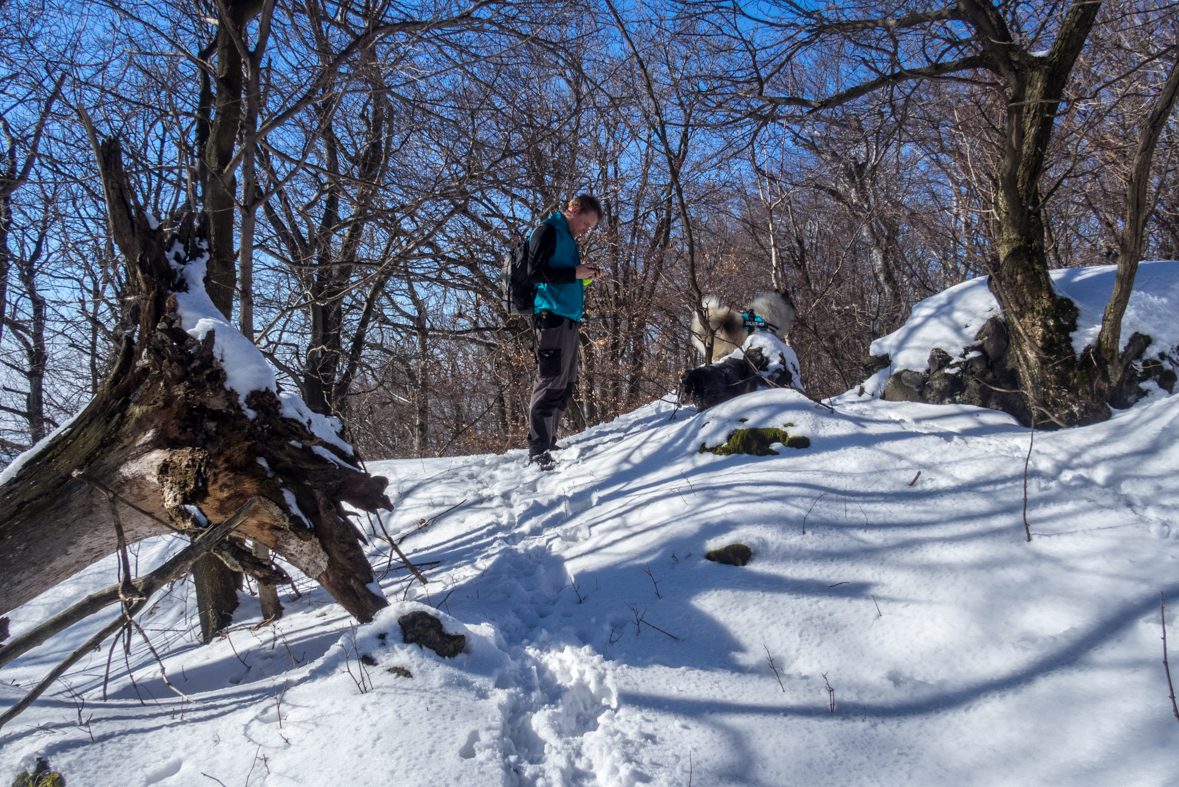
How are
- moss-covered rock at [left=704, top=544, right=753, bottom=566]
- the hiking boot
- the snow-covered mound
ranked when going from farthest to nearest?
the hiking boot → the snow-covered mound → moss-covered rock at [left=704, top=544, right=753, bottom=566]

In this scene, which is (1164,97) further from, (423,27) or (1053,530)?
(423,27)

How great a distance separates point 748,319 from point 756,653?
5504 millimetres

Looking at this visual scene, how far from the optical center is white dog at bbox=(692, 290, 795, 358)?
690 cm

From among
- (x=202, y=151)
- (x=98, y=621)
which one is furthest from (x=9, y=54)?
(x=98, y=621)

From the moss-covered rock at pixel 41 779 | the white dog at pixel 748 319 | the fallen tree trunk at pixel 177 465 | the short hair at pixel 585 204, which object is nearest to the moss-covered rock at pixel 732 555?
the fallen tree trunk at pixel 177 465

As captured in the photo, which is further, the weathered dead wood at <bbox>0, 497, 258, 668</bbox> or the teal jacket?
the teal jacket

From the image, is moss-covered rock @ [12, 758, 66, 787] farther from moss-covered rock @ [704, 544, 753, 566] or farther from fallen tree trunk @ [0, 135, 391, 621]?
moss-covered rock @ [704, 544, 753, 566]

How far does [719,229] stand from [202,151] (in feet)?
39.1

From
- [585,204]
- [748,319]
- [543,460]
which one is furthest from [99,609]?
[748,319]

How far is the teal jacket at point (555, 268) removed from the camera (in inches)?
155

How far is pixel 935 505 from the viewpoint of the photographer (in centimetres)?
264

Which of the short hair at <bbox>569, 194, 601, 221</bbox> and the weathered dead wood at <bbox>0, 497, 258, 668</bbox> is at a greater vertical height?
the short hair at <bbox>569, 194, 601, 221</bbox>

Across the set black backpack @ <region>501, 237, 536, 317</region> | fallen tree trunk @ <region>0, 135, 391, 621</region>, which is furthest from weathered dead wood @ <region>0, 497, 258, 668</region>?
black backpack @ <region>501, 237, 536, 317</region>

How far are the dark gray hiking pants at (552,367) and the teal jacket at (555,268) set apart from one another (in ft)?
0.32
